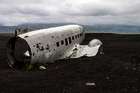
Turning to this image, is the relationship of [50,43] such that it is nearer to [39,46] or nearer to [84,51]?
[39,46]

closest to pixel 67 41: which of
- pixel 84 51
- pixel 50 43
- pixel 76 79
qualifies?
pixel 84 51

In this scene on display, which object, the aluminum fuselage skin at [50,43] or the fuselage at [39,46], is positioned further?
the aluminum fuselage skin at [50,43]

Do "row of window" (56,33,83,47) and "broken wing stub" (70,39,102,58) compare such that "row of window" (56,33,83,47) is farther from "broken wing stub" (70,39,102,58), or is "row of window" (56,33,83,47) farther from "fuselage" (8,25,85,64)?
"broken wing stub" (70,39,102,58)

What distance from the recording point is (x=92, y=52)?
29.8 meters

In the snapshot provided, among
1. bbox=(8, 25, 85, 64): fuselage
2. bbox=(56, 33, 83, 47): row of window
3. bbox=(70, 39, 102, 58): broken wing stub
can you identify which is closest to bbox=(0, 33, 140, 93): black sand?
bbox=(8, 25, 85, 64): fuselage

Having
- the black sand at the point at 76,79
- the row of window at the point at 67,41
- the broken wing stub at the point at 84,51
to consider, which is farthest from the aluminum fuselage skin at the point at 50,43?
the black sand at the point at 76,79

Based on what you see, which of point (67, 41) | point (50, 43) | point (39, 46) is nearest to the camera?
point (39, 46)

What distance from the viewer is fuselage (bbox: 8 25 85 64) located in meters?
23.4

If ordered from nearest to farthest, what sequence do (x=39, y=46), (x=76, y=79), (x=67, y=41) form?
(x=76, y=79) → (x=39, y=46) → (x=67, y=41)

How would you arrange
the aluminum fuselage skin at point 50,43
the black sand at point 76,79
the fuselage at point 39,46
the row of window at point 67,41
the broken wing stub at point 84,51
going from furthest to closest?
the broken wing stub at point 84,51 < the row of window at point 67,41 < the aluminum fuselage skin at point 50,43 < the fuselage at point 39,46 < the black sand at point 76,79

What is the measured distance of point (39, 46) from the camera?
24031 millimetres

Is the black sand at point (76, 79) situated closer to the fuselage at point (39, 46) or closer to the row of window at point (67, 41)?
the fuselage at point (39, 46)

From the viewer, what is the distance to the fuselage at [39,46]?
23438 mm

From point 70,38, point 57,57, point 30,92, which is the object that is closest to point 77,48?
point 70,38
